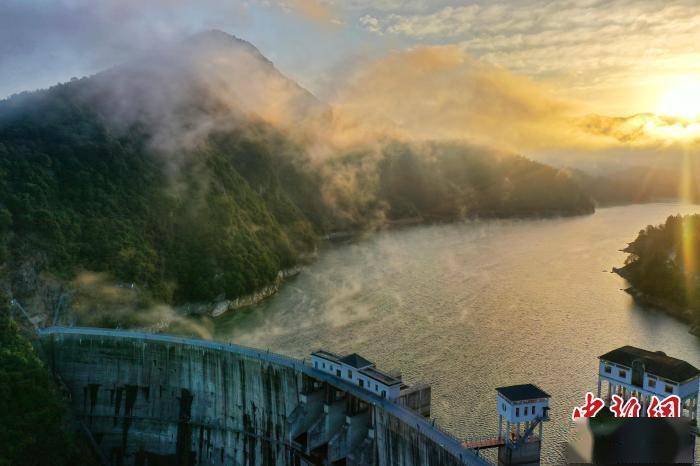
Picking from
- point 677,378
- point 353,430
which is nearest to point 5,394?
point 353,430

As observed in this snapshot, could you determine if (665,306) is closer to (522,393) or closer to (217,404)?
(522,393)

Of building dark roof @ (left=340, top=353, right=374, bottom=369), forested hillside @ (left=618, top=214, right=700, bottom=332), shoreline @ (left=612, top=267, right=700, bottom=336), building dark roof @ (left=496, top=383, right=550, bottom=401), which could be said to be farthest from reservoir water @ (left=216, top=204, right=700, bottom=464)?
building dark roof @ (left=340, top=353, right=374, bottom=369)

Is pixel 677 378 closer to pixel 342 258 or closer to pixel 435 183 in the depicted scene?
pixel 342 258

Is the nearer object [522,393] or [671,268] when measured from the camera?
[522,393]

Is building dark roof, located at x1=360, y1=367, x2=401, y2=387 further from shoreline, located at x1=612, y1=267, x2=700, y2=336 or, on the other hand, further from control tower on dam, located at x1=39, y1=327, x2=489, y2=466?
shoreline, located at x1=612, y1=267, x2=700, y2=336

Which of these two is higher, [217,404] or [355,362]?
[355,362]

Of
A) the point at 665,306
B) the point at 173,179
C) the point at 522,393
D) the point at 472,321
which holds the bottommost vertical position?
the point at 522,393

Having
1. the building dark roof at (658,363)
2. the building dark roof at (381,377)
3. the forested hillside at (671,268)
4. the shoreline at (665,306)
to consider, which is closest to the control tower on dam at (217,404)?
the building dark roof at (381,377)

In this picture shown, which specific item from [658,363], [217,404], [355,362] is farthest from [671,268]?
[217,404]

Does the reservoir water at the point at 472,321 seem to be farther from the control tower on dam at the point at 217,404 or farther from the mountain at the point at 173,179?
the mountain at the point at 173,179

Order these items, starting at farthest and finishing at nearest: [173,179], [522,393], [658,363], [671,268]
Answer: [173,179] < [671,268] < [658,363] < [522,393]
